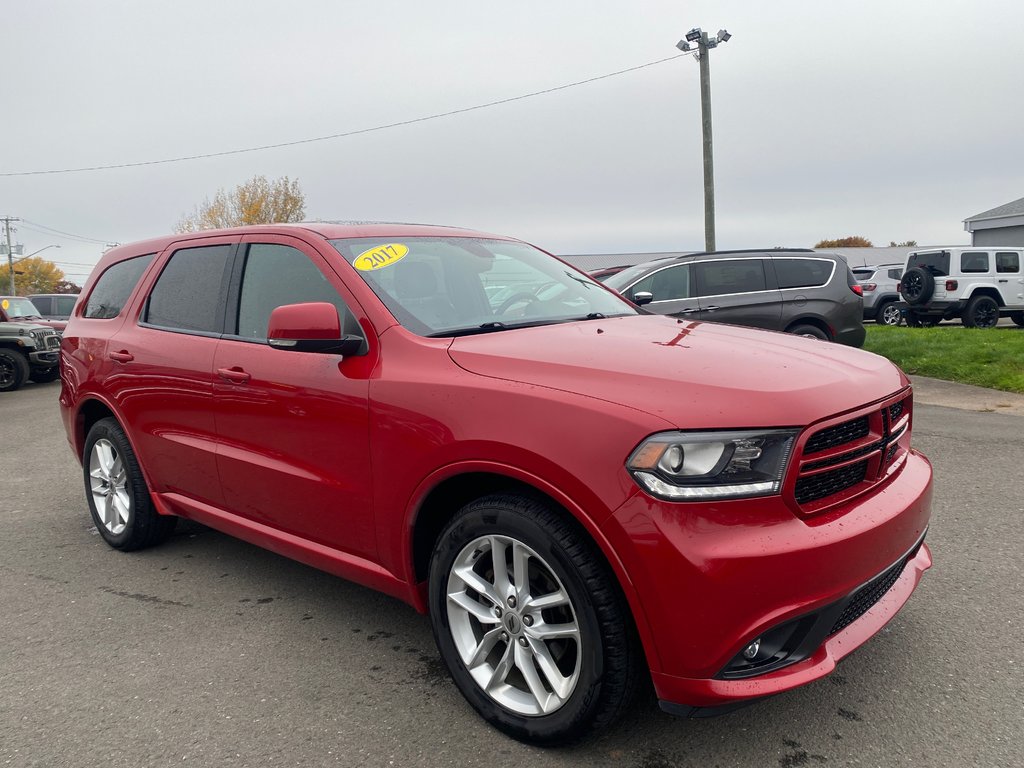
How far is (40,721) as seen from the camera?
280 centimetres

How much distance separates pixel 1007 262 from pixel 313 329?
1908cm

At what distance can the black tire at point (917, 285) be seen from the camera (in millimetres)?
17672

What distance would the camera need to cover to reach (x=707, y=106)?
754 inches

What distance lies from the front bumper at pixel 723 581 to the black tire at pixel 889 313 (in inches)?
794

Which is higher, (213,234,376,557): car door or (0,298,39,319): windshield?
(0,298,39,319): windshield

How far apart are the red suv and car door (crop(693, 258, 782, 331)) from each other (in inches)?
281

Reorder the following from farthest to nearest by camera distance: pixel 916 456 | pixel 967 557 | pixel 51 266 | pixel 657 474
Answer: pixel 51 266
pixel 967 557
pixel 916 456
pixel 657 474

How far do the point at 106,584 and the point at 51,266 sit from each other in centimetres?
11925

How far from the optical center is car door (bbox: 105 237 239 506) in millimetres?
3734

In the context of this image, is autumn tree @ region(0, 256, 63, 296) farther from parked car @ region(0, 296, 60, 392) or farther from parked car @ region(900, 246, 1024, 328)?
parked car @ region(900, 246, 1024, 328)

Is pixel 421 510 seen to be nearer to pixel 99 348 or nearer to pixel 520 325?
pixel 520 325

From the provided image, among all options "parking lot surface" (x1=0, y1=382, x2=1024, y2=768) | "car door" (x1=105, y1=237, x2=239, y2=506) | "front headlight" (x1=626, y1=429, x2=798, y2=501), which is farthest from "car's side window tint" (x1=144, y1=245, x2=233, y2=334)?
"front headlight" (x1=626, y1=429, x2=798, y2=501)

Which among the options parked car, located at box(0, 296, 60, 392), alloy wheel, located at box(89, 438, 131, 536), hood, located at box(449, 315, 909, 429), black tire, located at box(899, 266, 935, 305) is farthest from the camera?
black tire, located at box(899, 266, 935, 305)

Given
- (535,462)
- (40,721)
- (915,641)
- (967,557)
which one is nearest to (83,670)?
(40,721)
